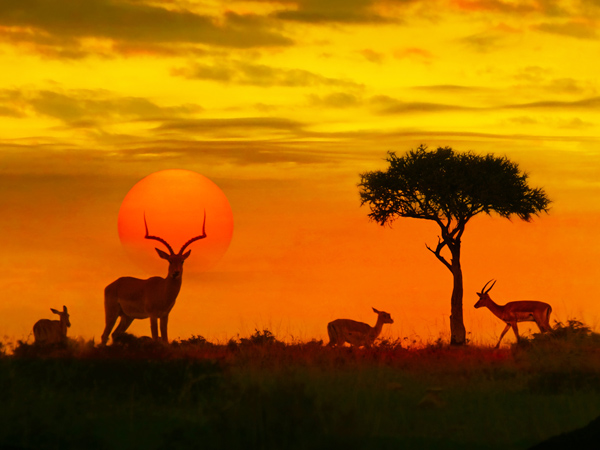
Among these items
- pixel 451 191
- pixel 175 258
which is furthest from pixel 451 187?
pixel 175 258

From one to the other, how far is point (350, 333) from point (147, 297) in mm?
6227

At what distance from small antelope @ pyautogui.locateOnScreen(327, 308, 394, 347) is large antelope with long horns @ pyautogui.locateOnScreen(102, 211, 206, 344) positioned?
4890 mm

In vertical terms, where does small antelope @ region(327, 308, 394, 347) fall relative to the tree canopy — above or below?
below

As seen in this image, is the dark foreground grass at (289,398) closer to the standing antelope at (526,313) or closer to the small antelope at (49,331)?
the small antelope at (49,331)

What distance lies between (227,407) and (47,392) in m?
4.40

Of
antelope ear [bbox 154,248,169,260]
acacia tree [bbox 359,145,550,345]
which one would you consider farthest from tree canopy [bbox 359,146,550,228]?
antelope ear [bbox 154,248,169,260]

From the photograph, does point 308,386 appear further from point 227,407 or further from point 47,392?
point 47,392

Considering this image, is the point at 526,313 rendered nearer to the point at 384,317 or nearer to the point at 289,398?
the point at 384,317

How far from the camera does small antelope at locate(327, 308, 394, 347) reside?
30.1m

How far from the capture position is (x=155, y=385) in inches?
750

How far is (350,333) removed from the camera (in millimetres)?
30234

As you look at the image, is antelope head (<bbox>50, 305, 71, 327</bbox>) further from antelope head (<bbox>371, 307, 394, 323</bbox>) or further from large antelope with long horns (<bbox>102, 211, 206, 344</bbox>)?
antelope head (<bbox>371, 307, 394, 323</bbox>)

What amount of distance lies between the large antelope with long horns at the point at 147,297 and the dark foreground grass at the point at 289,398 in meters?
3.21

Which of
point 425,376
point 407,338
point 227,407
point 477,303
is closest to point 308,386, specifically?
point 227,407
